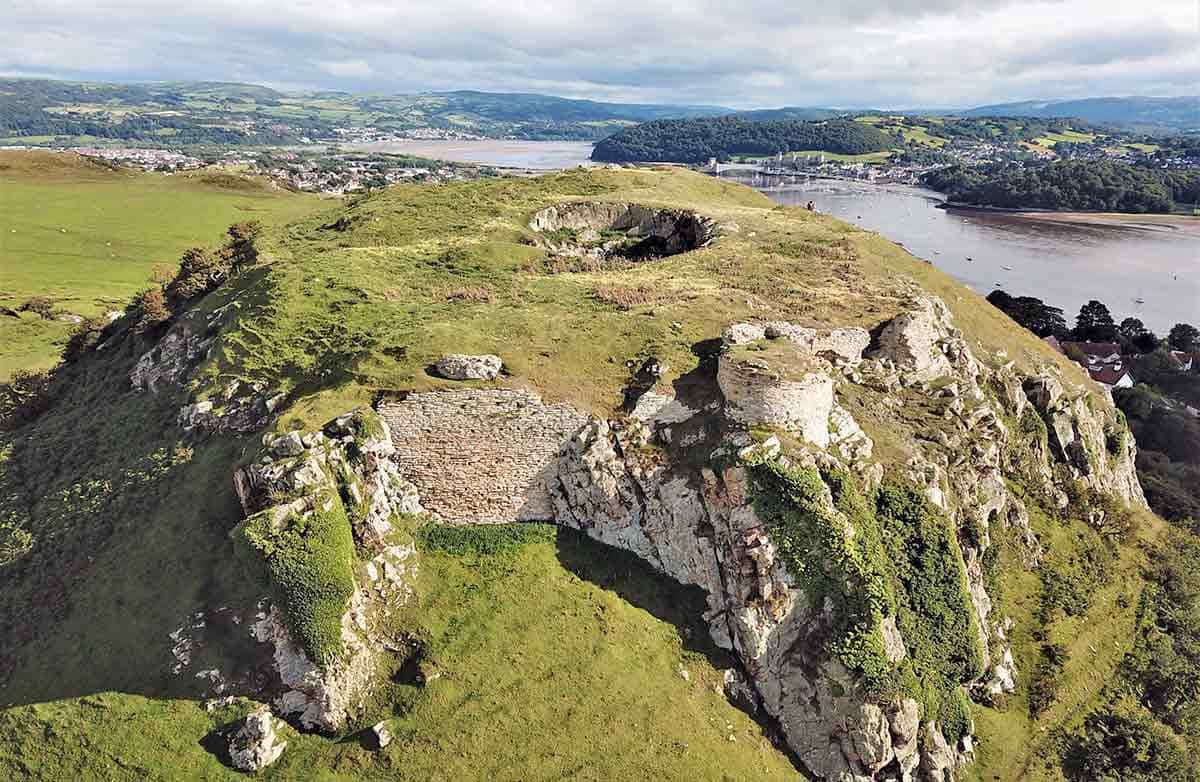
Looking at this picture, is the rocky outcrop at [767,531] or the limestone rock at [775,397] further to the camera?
the limestone rock at [775,397]

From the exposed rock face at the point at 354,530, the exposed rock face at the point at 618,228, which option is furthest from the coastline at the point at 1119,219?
the exposed rock face at the point at 354,530

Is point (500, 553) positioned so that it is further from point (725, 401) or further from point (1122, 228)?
point (1122, 228)

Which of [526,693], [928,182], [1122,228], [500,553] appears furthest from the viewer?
[928,182]

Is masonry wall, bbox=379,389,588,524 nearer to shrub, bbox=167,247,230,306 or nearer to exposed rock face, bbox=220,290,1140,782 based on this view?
exposed rock face, bbox=220,290,1140,782

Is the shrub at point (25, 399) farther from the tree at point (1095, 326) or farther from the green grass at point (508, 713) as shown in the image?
the tree at point (1095, 326)

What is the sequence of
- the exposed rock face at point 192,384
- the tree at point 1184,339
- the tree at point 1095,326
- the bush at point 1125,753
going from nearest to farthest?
1. the bush at point 1125,753
2. the exposed rock face at point 192,384
3. the tree at point 1184,339
4. the tree at point 1095,326

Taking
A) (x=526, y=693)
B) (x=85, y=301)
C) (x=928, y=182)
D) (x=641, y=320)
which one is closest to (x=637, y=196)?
(x=641, y=320)

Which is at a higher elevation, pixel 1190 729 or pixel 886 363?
pixel 886 363

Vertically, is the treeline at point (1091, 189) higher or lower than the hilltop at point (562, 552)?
higher

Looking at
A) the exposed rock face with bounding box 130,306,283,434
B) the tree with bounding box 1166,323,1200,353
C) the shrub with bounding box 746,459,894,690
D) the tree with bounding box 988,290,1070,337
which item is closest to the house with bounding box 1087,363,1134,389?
the tree with bounding box 988,290,1070,337
